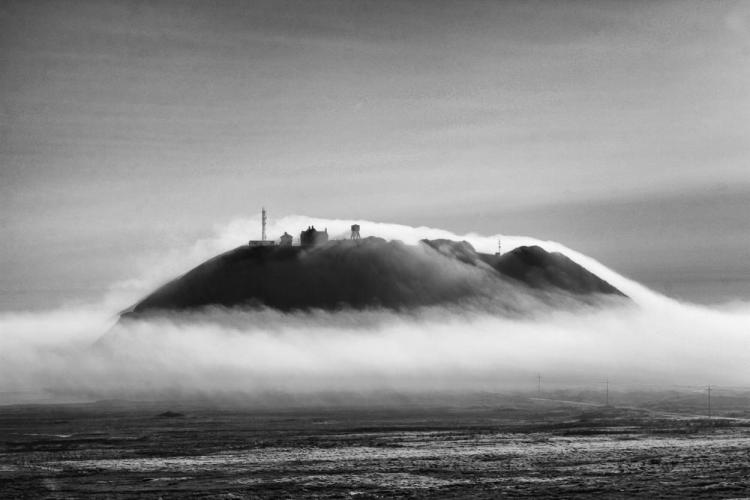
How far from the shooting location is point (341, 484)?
13962 centimetres

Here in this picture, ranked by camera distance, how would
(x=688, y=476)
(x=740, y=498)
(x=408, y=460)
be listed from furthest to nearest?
1. (x=408, y=460)
2. (x=688, y=476)
3. (x=740, y=498)

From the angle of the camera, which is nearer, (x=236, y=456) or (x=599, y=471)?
(x=599, y=471)

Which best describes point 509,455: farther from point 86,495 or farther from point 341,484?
point 86,495

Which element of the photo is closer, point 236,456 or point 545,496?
point 545,496

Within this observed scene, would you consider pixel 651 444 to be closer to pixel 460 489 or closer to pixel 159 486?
pixel 460 489

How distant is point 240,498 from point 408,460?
49.5m

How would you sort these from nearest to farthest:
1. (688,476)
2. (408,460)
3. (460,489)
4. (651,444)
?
(460,489), (688,476), (408,460), (651,444)

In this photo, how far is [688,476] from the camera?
147625 millimetres

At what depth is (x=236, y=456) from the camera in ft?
595

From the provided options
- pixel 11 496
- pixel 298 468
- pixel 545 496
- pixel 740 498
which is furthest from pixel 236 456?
pixel 740 498

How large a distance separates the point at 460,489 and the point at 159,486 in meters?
39.3

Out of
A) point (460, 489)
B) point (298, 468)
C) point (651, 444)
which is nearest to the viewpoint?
point (460, 489)

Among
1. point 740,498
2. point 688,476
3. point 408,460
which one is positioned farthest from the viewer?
point 408,460

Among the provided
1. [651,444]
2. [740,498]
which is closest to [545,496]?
[740,498]
